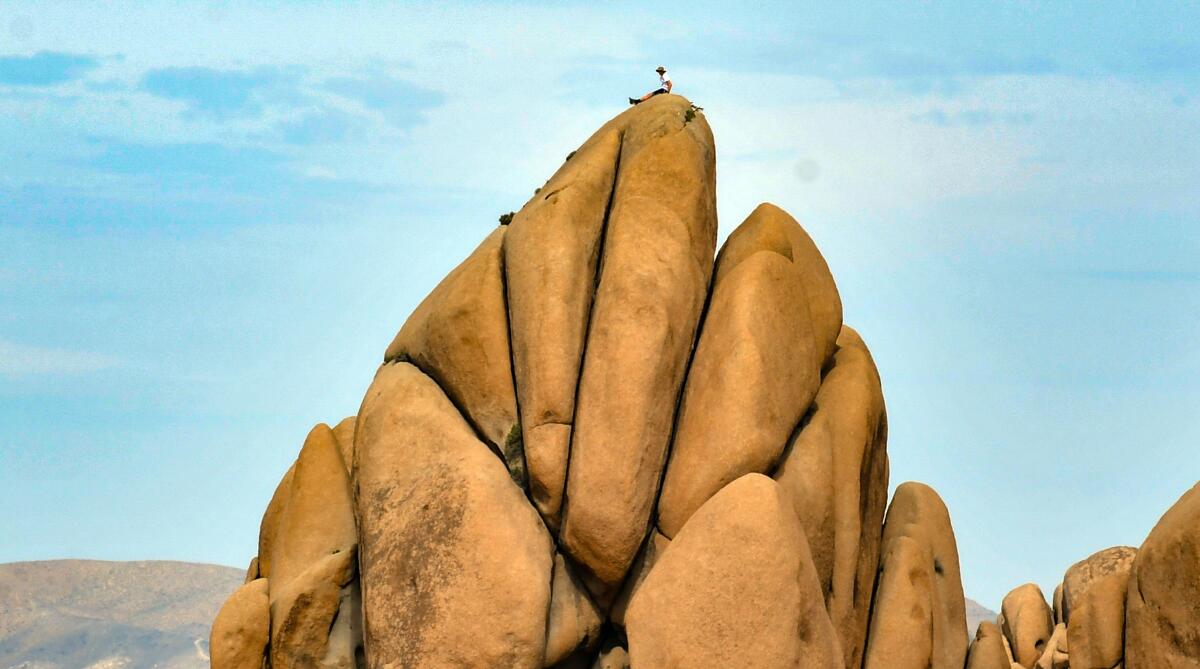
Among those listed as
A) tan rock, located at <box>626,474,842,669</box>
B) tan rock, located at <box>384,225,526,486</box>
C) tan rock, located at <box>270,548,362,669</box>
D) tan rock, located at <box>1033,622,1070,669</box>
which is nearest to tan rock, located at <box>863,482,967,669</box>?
tan rock, located at <box>626,474,842,669</box>

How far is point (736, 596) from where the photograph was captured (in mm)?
26234

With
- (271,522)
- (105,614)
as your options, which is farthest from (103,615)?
(271,522)

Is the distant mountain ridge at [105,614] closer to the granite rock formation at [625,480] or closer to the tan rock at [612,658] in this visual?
the granite rock formation at [625,480]

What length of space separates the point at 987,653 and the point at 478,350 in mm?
12178

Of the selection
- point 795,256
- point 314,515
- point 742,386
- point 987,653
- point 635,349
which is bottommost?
point 987,653

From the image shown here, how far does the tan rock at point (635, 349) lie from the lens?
27531 mm

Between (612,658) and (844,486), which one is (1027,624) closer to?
(844,486)

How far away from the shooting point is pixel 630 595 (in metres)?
28.0

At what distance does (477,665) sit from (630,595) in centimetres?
287

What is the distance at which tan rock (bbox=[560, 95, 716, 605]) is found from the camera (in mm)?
27531

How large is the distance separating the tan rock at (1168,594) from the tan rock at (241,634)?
50.3 ft

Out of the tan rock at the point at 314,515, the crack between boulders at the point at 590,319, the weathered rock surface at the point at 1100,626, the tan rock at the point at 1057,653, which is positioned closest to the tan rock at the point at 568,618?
the crack between boulders at the point at 590,319

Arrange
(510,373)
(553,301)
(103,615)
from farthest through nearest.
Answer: (103,615)
(510,373)
(553,301)

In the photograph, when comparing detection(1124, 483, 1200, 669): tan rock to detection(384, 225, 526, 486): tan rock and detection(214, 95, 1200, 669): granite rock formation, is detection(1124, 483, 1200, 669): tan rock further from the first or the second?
detection(384, 225, 526, 486): tan rock
